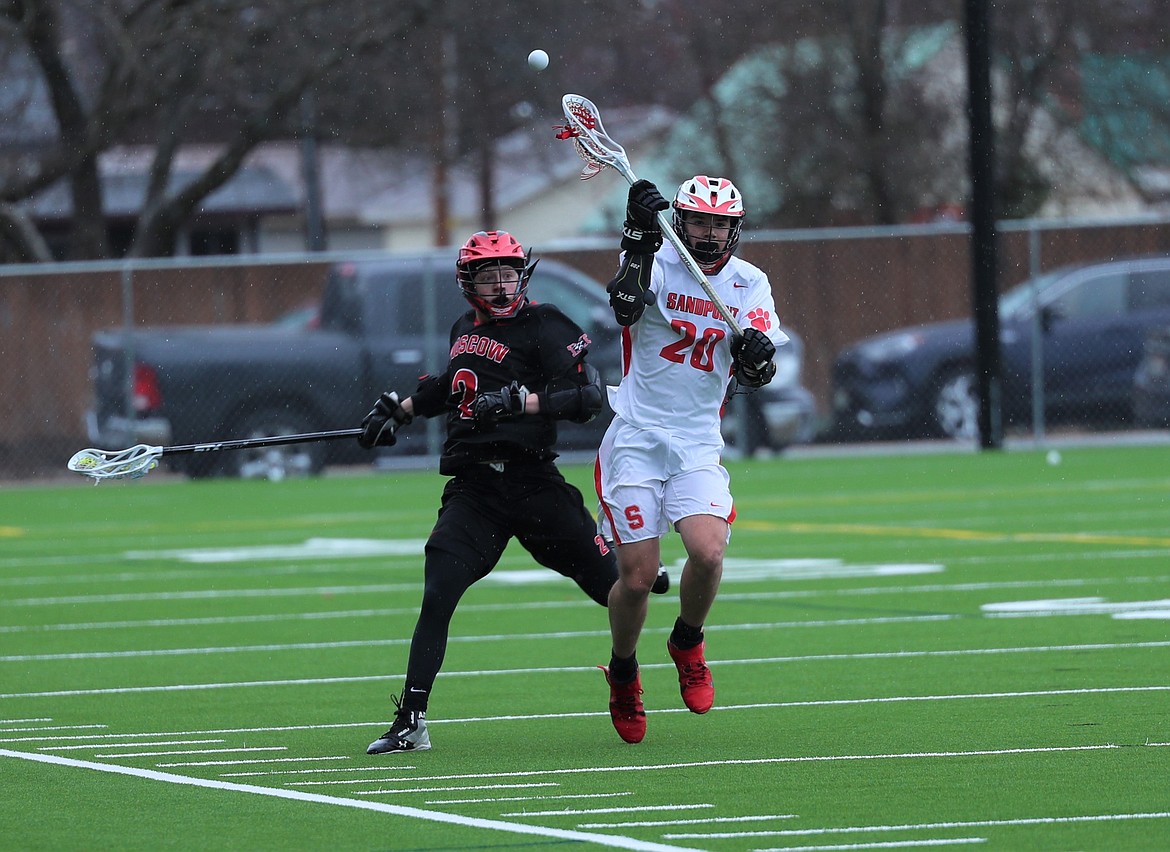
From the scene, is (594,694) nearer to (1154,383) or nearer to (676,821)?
(676,821)

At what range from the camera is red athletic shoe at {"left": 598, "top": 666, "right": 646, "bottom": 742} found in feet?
25.8

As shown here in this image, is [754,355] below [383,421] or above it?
above

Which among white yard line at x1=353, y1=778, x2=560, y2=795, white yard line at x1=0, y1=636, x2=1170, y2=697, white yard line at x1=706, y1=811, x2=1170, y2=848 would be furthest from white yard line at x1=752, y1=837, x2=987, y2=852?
white yard line at x1=0, y1=636, x2=1170, y2=697

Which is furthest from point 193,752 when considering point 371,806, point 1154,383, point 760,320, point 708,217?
point 1154,383

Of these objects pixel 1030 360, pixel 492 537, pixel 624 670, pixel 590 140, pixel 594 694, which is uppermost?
pixel 590 140

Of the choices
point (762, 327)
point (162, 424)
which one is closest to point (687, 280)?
point (762, 327)

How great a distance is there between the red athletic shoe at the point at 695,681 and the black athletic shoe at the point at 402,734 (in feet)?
3.17

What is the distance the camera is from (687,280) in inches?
314

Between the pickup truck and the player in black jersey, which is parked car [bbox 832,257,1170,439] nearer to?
the pickup truck

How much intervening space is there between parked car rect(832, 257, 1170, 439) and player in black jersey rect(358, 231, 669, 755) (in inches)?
612

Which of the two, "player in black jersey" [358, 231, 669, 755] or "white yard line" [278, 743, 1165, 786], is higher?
"player in black jersey" [358, 231, 669, 755]

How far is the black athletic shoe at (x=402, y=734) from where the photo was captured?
774 centimetres

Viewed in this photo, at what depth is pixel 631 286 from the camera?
7703 mm

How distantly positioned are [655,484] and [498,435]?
60 cm
